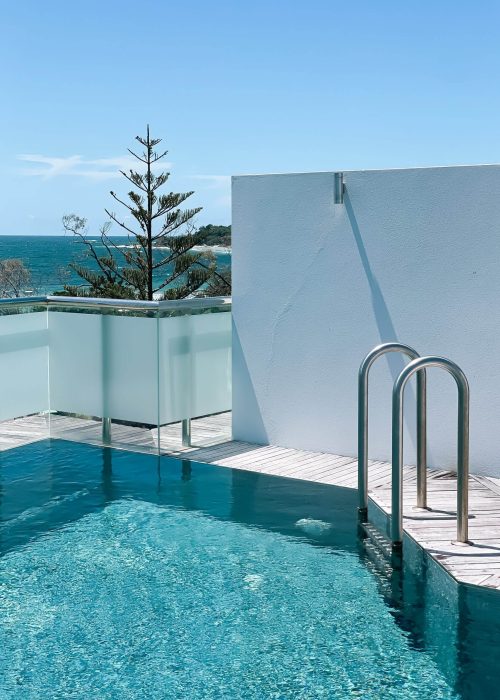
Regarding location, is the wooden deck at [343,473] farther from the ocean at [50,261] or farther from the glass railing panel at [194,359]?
the ocean at [50,261]

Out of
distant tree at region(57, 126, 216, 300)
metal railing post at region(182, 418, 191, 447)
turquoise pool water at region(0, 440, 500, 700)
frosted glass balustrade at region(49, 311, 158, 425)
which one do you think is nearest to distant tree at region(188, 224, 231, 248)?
distant tree at region(57, 126, 216, 300)

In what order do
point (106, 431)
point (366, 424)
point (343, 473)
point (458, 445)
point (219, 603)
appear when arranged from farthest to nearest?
point (106, 431)
point (343, 473)
point (366, 424)
point (458, 445)
point (219, 603)

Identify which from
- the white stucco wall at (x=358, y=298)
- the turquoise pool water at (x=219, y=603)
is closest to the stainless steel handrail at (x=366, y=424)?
the turquoise pool water at (x=219, y=603)

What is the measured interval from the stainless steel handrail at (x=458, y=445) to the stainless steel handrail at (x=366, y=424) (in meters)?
0.57

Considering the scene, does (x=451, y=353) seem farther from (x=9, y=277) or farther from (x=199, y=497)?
(x=9, y=277)

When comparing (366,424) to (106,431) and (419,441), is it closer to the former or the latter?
(419,441)

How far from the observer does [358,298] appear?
24.5 feet

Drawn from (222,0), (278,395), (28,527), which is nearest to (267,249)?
(278,395)

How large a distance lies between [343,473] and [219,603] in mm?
2530

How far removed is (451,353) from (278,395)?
160cm

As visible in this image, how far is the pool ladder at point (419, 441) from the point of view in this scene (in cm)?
507

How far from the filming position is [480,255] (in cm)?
685

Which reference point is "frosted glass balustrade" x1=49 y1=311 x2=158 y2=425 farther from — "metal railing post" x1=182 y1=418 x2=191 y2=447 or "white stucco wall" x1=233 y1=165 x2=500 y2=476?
"white stucco wall" x1=233 y1=165 x2=500 y2=476

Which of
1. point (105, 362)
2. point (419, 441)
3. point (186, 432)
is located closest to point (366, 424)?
point (419, 441)
